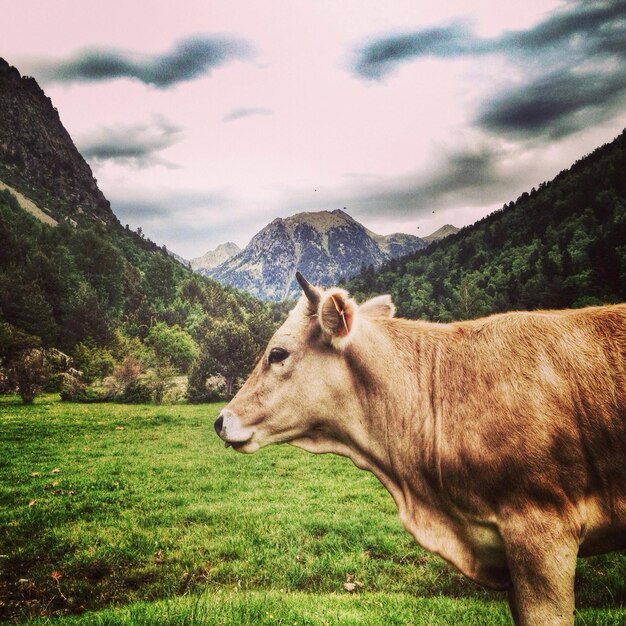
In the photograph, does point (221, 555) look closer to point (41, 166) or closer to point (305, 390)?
point (305, 390)

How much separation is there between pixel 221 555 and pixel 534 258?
4311 inches

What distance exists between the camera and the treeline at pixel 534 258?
70438 millimetres

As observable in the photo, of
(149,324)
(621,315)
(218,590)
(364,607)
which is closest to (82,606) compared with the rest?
(218,590)

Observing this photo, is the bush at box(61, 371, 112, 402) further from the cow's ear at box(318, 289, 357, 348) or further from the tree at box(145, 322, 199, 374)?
the cow's ear at box(318, 289, 357, 348)

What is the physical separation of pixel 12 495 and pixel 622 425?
12759 mm

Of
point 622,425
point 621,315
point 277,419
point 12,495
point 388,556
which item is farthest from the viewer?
point 12,495

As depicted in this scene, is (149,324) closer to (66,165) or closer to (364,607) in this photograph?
(364,607)

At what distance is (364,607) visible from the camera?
491 cm

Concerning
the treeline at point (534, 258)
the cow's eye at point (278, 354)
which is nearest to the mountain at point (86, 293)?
the cow's eye at point (278, 354)

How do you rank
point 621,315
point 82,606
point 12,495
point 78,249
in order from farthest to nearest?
point 78,249, point 12,495, point 82,606, point 621,315

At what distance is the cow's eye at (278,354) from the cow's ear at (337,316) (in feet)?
1.68

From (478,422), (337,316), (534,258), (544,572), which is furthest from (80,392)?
(534,258)

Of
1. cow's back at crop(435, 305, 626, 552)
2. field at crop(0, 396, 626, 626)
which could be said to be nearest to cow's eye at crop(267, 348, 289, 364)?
cow's back at crop(435, 305, 626, 552)

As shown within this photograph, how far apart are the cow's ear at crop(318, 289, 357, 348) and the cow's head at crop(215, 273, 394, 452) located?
0.36 ft
